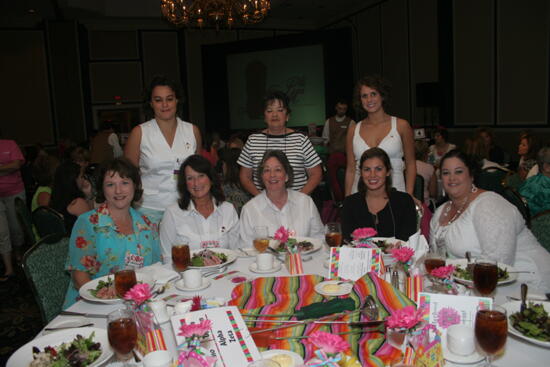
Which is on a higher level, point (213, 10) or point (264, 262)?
point (213, 10)

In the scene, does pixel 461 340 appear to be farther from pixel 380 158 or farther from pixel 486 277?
pixel 380 158

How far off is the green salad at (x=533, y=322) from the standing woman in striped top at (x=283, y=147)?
2015 millimetres

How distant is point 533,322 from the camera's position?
1.34 metres

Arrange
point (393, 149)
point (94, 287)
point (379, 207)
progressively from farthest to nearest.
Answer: point (393, 149), point (379, 207), point (94, 287)

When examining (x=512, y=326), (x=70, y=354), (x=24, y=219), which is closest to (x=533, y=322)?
(x=512, y=326)

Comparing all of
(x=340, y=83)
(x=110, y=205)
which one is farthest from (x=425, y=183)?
(x=340, y=83)

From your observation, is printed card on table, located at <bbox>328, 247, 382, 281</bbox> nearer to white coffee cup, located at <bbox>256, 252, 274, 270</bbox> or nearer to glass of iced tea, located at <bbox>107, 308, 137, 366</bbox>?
white coffee cup, located at <bbox>256, 252, 274, 270</bbox>

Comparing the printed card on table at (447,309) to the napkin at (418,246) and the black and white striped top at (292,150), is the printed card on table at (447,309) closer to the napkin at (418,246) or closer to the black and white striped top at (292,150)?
the napkin at (418,246)

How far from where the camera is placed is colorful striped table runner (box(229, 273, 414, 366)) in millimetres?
1250

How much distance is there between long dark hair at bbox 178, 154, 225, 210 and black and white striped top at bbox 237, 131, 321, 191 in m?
0.55

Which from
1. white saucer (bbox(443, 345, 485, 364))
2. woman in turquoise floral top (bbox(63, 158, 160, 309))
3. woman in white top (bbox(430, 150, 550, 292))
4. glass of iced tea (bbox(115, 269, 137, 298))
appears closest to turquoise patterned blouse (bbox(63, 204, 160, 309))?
woman in turquoise floral top (bbox(63, 158, 160, 309))

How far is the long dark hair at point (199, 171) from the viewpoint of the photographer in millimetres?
2742

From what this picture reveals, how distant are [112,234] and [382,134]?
196cm

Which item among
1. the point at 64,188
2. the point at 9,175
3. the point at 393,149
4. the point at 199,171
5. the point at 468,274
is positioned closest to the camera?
the point at 468,274
